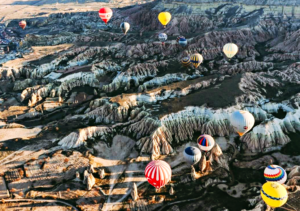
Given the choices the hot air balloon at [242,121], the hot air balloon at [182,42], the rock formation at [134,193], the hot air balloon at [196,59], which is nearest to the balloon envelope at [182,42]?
the hot air balloon at [182,42]

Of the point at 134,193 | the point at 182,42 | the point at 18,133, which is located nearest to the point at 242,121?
the point at 134,193

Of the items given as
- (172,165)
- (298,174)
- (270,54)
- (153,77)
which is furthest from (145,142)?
(270,54)

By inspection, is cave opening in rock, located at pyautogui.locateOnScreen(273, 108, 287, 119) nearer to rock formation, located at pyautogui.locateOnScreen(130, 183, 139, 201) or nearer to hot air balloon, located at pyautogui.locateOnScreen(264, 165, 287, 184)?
hot air balloon, located at pyautogui.locateOnScreen(264, 165, 287, 184)

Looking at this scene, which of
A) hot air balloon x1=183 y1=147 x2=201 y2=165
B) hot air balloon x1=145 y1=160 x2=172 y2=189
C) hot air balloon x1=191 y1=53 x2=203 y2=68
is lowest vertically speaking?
hot air balloon x1=145 y1=160 x2=172 y2=189

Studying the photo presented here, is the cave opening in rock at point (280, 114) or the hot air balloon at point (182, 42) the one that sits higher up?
the hot air balloon at point (182, 42)

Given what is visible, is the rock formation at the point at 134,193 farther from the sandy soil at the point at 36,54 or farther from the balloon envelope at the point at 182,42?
the sandy soil at the point at 36,54

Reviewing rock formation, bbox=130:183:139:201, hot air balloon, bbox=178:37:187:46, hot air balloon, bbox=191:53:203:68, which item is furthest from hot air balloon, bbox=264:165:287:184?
hot air balloon, bbox=178:37:187:46

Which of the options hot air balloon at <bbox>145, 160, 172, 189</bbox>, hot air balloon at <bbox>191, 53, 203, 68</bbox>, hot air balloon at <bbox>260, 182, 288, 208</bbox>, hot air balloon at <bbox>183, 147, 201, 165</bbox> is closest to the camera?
hot air balloon at <bbox>260, 182, 288, 208</bbox>

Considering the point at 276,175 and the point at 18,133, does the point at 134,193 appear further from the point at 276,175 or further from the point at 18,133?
the point at 18,133

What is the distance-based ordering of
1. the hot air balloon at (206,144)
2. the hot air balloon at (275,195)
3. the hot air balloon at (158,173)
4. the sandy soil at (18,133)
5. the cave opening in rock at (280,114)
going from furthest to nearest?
the cave opening in rock at (280,114), the sandy soil at (18,133), the hot air balloon at (206,144), the hot air balloon at (158,173), the hot air balloon at (275,195)

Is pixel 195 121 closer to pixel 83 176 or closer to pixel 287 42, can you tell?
pixel 83 176
